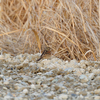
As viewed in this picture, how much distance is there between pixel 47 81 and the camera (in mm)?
965

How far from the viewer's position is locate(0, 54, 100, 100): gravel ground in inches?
31.6

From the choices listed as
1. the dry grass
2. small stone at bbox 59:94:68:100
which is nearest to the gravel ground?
small stone at bbox 59:94:68:100

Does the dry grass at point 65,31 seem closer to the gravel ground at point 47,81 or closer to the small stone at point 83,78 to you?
the gravel ground at point 47,81

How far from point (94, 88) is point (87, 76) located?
15 cm

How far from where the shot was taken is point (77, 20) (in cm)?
159

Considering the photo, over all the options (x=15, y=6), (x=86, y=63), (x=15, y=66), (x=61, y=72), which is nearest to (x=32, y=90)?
(x=61, y=72)

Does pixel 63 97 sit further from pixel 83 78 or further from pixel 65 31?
pixel 65 31

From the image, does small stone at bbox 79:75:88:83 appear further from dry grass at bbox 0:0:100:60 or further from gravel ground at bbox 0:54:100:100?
dry grass at bbox 0:0:100:60

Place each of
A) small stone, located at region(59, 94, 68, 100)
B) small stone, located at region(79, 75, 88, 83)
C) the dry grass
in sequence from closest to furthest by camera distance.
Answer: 1. small stone, located at region(59, 94, 68, 100)
2. small stone, located at region(79, 75, 88, 83)
3. the dry grass

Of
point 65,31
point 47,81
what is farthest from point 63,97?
point 65,31

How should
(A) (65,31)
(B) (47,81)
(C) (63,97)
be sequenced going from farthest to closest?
(A) (65,31) → (B) (47,81) → (C) (63,97)

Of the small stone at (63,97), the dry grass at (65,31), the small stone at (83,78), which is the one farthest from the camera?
the dry grass at (65,31)

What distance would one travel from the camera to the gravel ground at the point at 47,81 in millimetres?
802

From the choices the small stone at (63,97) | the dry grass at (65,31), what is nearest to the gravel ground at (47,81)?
the small stone at (63,97)
